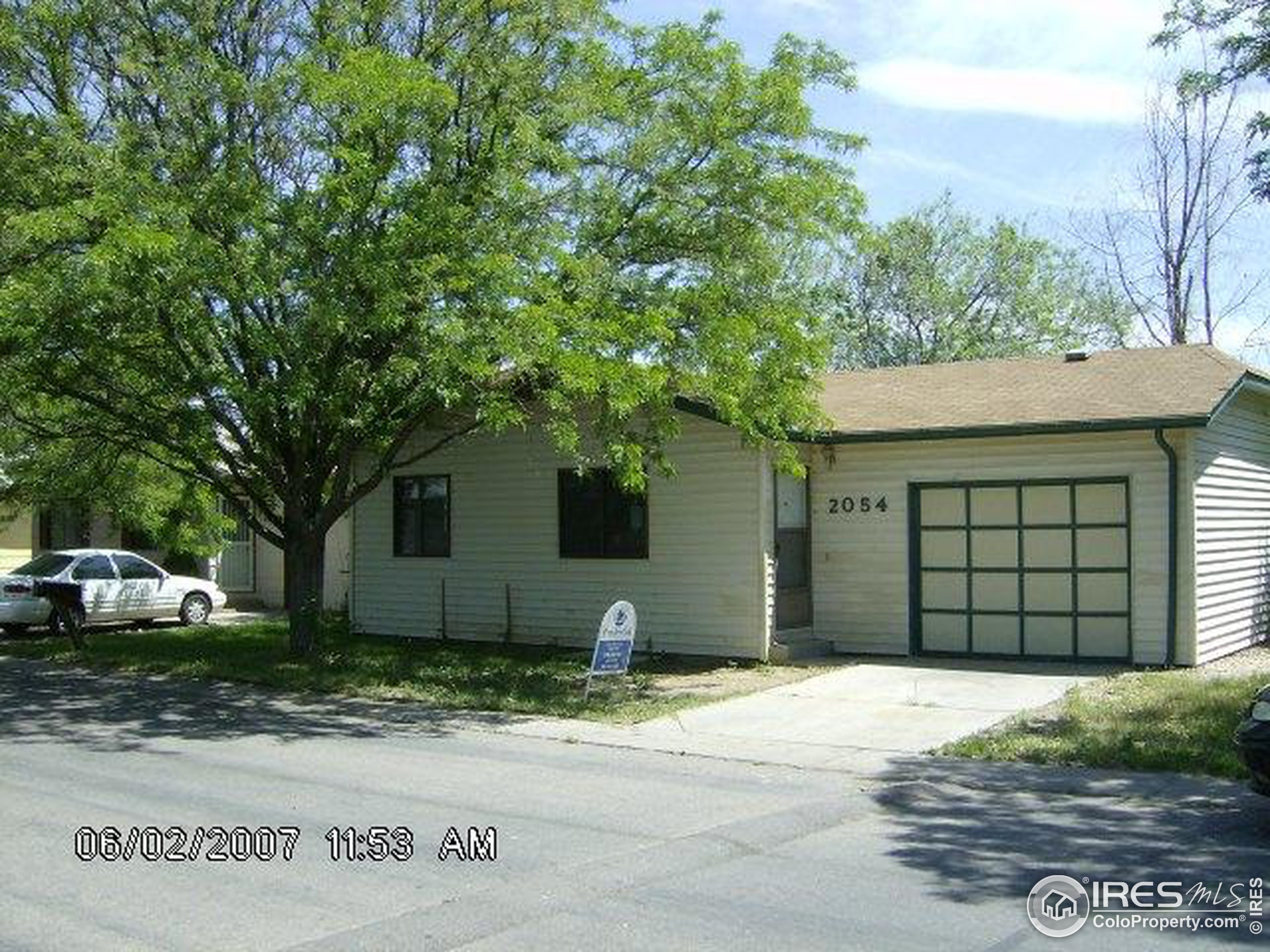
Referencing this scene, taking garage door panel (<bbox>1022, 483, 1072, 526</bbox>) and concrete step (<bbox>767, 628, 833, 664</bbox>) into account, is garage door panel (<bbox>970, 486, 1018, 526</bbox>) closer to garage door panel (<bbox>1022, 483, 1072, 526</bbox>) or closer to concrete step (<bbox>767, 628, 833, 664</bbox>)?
garage door panel (<bbox>1022, 483, 1072, 526</bbox>)

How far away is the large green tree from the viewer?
12.4 meters

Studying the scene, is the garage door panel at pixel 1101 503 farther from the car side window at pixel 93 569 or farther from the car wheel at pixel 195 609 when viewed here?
the car side window at pixel 93 569

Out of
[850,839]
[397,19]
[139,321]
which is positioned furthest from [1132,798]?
[397,19]

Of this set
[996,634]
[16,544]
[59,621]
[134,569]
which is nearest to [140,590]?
[134,569]

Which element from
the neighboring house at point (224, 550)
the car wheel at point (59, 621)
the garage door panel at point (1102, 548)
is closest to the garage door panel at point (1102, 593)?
the garage door panel at point (1102, 548)

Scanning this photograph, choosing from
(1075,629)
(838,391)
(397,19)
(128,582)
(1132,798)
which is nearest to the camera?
(1132,798)

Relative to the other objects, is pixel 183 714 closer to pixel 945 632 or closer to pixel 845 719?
pixel 845 719

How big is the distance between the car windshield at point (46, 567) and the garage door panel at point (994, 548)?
603 inches

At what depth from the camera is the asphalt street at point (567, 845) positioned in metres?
5.86

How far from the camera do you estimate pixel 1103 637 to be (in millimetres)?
15844

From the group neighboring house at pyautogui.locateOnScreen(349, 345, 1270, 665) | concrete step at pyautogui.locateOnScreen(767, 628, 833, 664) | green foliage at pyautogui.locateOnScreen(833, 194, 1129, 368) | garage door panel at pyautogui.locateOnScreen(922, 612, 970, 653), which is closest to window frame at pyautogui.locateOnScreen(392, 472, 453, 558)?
neighboring house at pyautogui.locateOnScreen(349, 345, 1270, 665)

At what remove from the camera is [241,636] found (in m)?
20.8

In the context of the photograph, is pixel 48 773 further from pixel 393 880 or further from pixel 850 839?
pixel 850 839

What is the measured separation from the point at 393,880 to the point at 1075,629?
1165 cm
